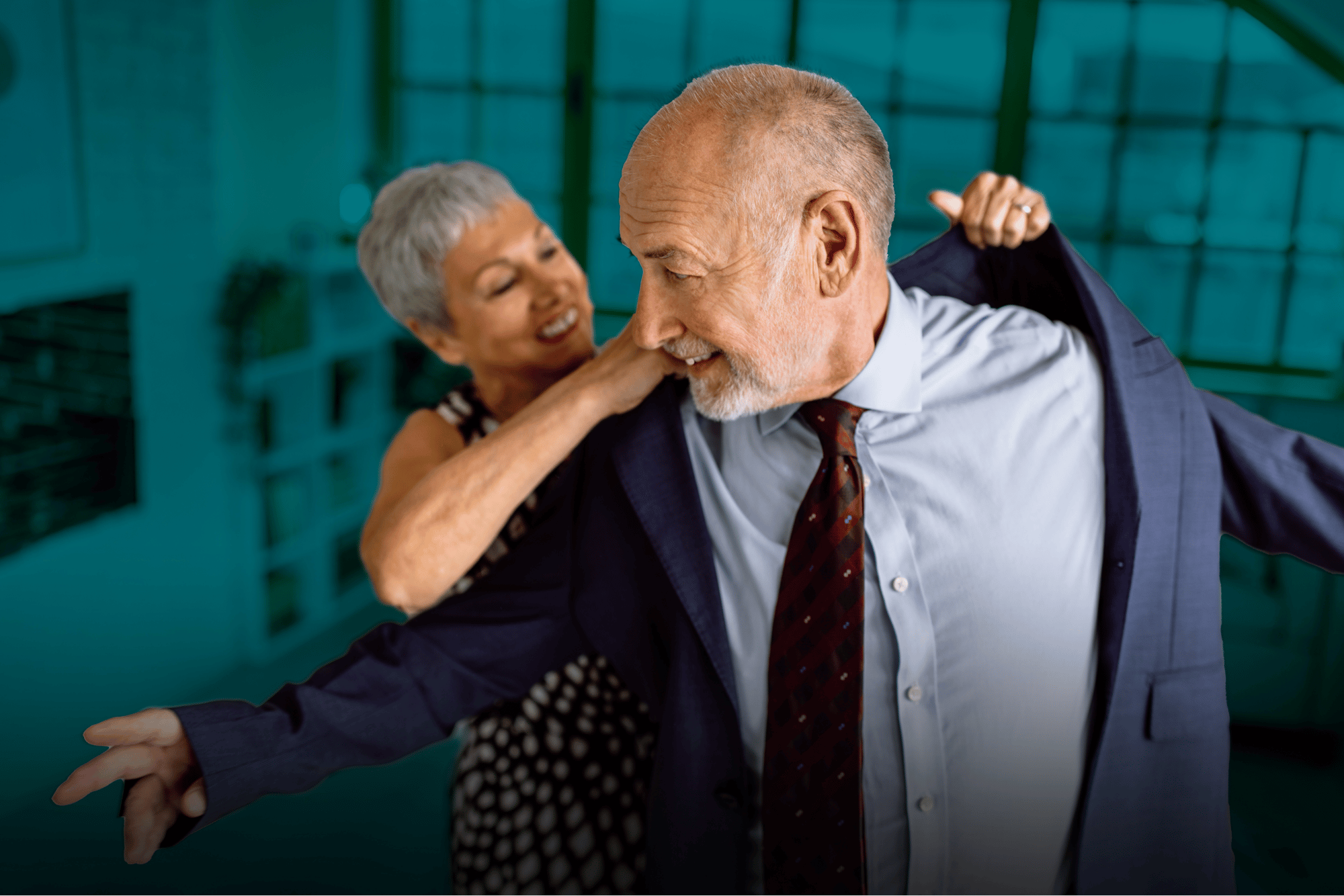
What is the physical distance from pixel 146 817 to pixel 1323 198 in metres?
4.78

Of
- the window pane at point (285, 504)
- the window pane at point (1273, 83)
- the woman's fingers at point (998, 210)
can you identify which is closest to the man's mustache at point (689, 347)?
the woman's fingers at point (998, 210)

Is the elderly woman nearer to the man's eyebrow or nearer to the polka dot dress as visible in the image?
the polka dot dress

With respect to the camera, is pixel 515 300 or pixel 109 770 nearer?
pixel 109 770

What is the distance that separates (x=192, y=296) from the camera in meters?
4.02

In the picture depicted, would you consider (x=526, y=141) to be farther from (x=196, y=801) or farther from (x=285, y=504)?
(x=196, y=801)

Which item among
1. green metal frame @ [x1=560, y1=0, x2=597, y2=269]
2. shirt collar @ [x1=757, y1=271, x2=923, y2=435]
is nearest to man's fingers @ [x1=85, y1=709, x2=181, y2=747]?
shirt collar @ [x1=757, y1=271, x2=923, y2=435]

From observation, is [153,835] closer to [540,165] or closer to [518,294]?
[518,294]

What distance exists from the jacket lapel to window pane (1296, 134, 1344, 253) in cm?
406

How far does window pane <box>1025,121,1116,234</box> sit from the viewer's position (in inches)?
179

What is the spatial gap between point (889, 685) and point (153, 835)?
0.89 m

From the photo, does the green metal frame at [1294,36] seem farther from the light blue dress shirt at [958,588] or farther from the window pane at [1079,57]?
the light blue dress shirt at [958,588]

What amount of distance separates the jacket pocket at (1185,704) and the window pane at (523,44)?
432cm

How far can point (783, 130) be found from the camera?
123 cm

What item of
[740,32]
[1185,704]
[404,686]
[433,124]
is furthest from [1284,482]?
[433,124]
